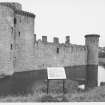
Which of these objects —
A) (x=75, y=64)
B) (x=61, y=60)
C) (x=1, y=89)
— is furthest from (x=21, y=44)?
(x=75, y=64)

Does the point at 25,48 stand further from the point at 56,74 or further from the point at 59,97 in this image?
the point at 59,97

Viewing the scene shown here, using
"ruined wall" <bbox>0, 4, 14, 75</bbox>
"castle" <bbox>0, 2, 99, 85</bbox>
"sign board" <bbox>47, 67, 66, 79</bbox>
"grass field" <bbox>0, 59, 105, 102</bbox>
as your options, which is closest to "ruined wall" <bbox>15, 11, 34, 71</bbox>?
"castle" <bbox>0, 2, 99, 85</bbox>

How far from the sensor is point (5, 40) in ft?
49.4

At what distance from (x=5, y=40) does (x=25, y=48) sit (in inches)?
149

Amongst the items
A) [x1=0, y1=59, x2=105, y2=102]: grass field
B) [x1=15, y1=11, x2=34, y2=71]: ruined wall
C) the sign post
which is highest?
[x1=15, y1=11, x2=34, y2=71]: ruined wall

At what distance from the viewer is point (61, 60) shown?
82.5ft

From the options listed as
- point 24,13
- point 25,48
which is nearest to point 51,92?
point 25,48

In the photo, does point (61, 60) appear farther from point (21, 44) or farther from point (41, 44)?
point (21, 44)

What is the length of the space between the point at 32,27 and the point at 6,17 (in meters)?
4.79

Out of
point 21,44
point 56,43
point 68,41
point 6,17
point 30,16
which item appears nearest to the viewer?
point 6,17

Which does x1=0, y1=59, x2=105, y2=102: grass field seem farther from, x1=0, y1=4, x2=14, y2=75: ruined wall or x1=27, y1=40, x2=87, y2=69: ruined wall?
x1=27, y1=40, x2=87, y2=69: ruined wall

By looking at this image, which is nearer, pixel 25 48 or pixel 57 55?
pixel 25 48

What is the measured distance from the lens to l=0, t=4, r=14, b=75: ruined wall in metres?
14.6

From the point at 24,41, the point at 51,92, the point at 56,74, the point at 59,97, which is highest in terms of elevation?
the point at 24,41
